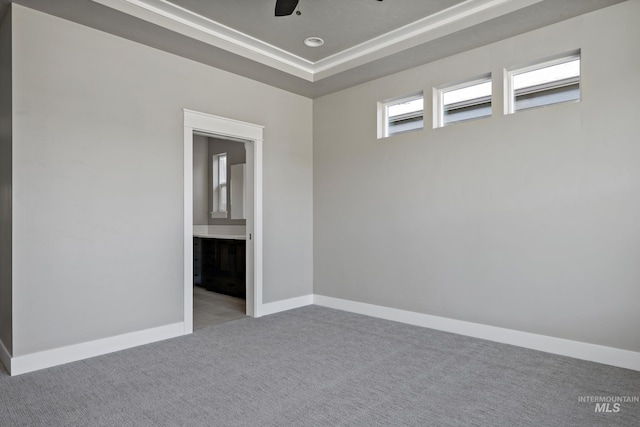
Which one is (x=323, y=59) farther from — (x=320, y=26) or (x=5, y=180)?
(x=5, y=180)

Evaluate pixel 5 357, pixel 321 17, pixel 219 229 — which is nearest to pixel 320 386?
pixel 5 357

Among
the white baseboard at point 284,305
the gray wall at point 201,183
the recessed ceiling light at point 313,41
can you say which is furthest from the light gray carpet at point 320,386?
the gray wall at point 201,183

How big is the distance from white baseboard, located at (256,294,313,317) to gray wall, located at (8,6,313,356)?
1.12 meters

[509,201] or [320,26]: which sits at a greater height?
[320,26]

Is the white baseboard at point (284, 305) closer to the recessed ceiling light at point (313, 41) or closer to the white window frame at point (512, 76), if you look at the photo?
the recessed ceiling light at point (313, 41)

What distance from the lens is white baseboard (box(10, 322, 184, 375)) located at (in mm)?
3092

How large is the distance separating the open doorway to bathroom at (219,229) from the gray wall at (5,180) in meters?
1.84

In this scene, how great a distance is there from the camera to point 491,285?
12.6ft

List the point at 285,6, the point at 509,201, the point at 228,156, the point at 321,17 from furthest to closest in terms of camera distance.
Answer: the point at 228,156, the point at 509,201, the point at 321,17, the point at 285,6

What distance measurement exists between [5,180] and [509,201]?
4.31 m

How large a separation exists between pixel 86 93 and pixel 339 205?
2.99 m

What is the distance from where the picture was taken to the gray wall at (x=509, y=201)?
317 centimetres

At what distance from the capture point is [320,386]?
2.82m

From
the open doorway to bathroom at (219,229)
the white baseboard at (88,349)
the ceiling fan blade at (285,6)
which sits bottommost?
the white baseboard at (88,349)
